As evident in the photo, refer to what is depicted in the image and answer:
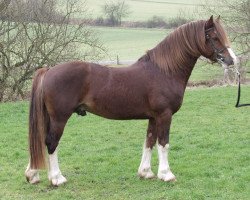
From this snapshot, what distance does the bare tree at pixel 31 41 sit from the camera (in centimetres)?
1591

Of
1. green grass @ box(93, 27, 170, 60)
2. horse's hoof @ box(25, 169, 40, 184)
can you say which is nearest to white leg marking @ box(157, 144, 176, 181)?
horse's hoof @ box(25, 169, 40, 184)

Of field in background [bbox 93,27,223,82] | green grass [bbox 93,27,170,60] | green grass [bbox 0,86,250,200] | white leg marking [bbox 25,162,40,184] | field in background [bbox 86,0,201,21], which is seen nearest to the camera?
green grass [bbox 0,86,250,200]

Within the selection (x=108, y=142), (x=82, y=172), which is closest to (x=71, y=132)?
(x=108, y=142)

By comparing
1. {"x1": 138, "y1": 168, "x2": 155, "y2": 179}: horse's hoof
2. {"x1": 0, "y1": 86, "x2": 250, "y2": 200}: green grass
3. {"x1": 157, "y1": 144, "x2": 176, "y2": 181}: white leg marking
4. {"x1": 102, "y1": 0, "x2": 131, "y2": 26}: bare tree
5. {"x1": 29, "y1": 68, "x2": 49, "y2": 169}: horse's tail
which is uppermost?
{"x1": 102, "y1": 0, "x2": 131, "y2": 26}: bare tree

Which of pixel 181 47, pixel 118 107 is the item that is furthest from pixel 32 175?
pixel 181 47

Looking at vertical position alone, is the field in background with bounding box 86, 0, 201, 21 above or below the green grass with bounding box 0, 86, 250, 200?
above

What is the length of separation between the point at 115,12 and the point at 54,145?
25.2 m

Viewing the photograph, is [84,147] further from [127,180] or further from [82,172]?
[127,180]

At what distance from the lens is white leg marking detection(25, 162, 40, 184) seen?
6180mm

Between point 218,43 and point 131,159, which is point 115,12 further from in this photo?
point 218,43

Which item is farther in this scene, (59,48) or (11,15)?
(59,48)

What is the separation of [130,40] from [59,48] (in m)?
17.3

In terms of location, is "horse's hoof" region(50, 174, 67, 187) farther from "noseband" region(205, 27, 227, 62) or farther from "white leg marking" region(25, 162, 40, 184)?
"noseband" region(205, 27, 227, 62)

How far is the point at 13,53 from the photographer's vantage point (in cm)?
1617
